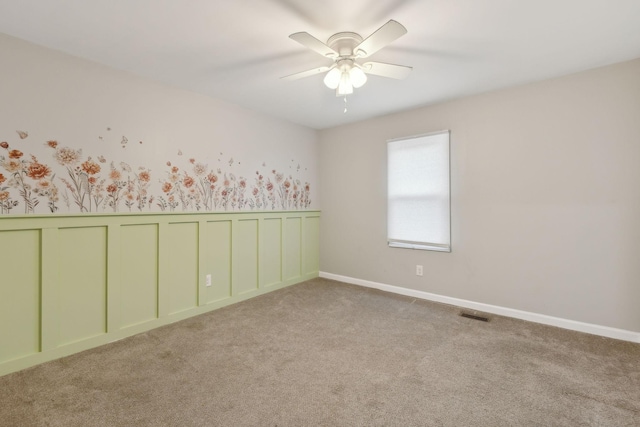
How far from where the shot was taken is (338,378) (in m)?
1.89

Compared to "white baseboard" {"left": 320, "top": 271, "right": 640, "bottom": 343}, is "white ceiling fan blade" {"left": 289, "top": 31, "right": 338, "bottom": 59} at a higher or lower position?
higher

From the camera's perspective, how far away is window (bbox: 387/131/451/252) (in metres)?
3.27

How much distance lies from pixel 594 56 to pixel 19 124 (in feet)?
13.8

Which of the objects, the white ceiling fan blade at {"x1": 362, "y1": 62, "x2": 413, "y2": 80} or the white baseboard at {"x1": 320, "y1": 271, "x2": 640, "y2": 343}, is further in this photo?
the white baseboard at {"x1": 320, "y1": 271, "x2": 640, "y2": 343}

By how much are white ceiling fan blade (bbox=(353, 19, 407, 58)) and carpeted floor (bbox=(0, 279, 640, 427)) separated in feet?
6.67

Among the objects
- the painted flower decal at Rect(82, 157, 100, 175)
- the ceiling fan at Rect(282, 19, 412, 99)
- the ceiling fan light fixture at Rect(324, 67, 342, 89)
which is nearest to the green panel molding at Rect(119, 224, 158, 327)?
the painted flower decal at Rect(82, 157, 100, 175)

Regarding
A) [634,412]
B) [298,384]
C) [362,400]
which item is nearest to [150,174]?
[298,384]

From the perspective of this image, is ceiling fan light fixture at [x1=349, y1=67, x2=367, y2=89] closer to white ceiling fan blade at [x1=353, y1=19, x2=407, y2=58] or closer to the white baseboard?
white ceiling fan blade at [x1=353, y1=19, x2=407, y2=58]

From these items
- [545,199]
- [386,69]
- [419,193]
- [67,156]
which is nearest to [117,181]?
[67,156]

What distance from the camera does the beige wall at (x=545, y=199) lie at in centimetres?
239

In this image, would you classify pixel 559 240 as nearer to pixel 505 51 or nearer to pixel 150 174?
pixel 505 51

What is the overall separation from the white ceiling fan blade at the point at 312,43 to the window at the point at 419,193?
1.81m

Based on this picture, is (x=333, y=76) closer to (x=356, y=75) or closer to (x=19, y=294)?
(x=356, y=75)

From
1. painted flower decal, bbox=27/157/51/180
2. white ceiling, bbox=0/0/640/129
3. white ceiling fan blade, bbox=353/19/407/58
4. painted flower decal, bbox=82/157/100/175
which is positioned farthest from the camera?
painted flower decal, bbox=82/157/100/175
